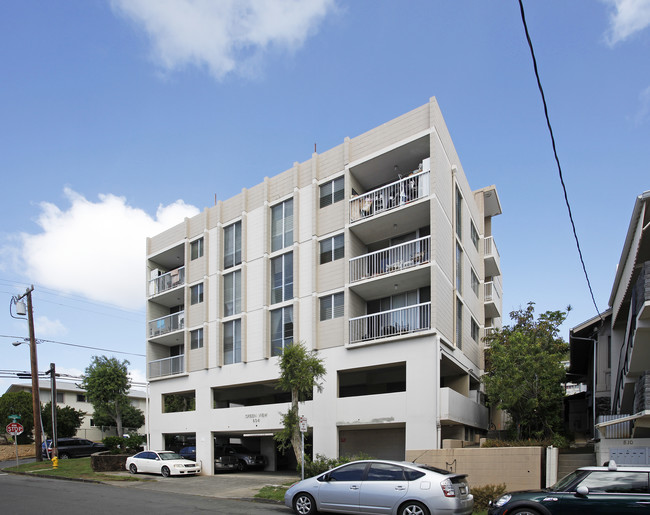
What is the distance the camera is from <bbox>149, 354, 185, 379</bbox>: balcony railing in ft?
102

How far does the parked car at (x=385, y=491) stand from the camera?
39.0 feet

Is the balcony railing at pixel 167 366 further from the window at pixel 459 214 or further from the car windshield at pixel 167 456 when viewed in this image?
the window at pixel 459 214

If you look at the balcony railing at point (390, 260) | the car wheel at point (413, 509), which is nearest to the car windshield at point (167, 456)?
the balcony railing at point (390, 260)

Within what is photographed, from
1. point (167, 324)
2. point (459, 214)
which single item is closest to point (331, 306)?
point (459, 214)

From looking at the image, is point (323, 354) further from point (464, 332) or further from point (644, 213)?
point (644, 213)

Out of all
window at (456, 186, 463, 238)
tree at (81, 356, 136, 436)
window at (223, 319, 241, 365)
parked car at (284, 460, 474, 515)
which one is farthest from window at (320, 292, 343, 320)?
tree at (81, 356, 136, 436)

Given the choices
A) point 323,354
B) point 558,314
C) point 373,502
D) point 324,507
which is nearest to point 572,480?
point 373,502

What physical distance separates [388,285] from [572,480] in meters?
12.9

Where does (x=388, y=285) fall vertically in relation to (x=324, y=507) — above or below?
above

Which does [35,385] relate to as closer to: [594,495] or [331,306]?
[331,306]

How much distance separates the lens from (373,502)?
12594 mm

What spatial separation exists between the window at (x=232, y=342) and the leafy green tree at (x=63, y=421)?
3423cm

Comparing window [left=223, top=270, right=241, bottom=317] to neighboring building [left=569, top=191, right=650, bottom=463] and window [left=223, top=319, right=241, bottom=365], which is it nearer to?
window [left=223, top=319, right=241, bottom=365]

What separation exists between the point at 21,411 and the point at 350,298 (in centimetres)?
4295
